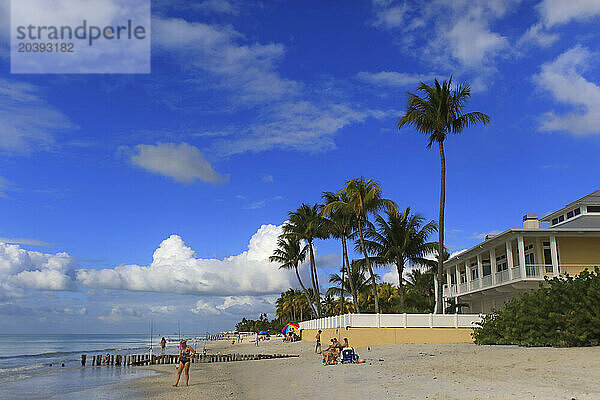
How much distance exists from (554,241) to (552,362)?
16.7m

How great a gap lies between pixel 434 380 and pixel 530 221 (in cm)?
2594

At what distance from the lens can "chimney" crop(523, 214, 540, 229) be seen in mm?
35303

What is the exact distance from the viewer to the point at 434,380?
13133 mm

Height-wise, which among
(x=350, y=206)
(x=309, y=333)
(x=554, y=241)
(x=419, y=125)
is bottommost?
(x=309, y=333)

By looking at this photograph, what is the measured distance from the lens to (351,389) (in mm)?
13328

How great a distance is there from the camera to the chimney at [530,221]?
116 feet

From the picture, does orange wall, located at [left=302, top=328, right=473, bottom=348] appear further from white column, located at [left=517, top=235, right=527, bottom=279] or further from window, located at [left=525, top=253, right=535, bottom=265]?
window, located at [left=525, top=253, right=535, bottom=265]

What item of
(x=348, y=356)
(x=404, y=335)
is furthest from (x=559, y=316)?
(x=404, y=335)

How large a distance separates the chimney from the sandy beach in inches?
739

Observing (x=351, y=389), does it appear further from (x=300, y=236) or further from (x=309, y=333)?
(x=300, y=236)

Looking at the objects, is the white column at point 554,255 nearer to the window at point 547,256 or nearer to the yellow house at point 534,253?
the yellow house at point 534,253

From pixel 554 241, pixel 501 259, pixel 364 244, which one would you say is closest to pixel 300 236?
pixel 364 244

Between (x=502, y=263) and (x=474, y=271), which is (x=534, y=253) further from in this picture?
(x=474, y=271)

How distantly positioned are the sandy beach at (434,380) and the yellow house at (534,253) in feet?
38.0
